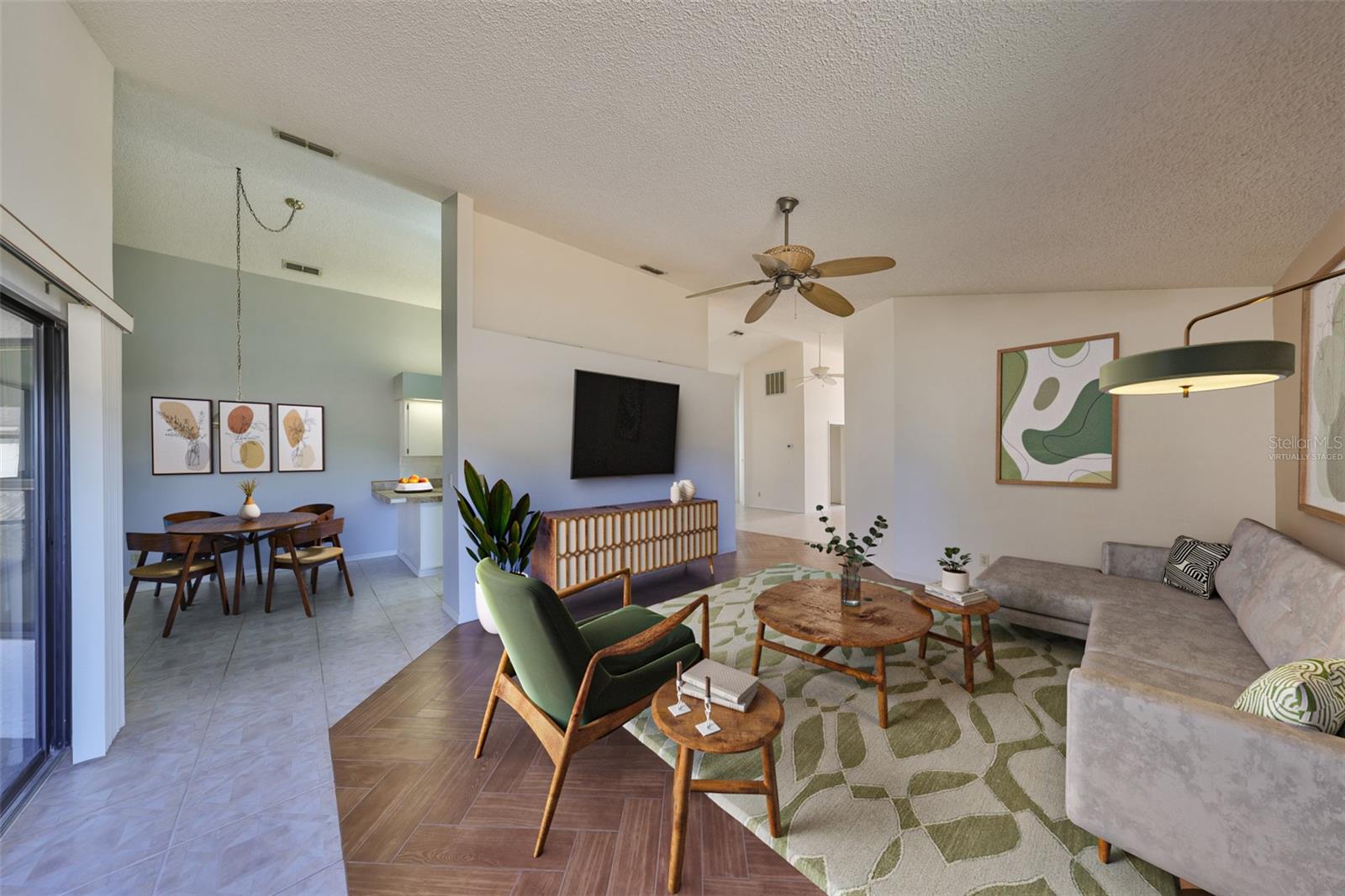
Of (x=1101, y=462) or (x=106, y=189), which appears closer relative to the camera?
(x=106, y=189)

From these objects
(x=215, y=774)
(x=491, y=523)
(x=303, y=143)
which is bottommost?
(x=215, y=774)

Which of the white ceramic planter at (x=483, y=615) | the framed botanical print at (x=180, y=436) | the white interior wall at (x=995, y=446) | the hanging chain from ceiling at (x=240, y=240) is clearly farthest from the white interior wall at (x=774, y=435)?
the framed botanical print at (x=180, y=436)

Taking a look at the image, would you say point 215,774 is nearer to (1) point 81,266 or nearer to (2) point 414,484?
(1) point 81,266

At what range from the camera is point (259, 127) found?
Answer: 266cm

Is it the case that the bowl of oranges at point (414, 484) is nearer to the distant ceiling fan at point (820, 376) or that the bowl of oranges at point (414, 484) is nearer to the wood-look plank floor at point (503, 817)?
the wood-look plank floor at point (503, 817)

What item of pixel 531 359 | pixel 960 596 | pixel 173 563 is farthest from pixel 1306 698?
pixel 173 563

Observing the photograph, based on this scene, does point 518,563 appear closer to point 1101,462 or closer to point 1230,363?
point 1230,363

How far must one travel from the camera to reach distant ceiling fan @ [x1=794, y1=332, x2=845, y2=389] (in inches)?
311

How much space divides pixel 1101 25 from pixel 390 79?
2.87 m

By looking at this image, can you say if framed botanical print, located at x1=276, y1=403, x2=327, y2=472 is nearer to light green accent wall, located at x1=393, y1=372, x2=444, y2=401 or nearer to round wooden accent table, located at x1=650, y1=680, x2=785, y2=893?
light green accent wall, located at x1=393, y1=372, x2=444, y2=401

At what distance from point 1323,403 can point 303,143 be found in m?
6.05

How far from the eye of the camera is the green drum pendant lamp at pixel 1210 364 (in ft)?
4.20

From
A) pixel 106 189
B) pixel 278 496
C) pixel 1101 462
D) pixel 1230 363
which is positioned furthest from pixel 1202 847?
pixel 278 496
